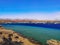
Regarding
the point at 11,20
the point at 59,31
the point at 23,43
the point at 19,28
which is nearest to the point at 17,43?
the point at 23,43

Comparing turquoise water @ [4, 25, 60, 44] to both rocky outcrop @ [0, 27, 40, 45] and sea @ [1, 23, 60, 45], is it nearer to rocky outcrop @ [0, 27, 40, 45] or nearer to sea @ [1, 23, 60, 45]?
sea @ [1, 23, 60, 45]

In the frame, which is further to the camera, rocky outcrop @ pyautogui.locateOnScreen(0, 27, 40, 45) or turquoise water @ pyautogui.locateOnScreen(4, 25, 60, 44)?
rocky outcrop @ pyautogui.locateOnScreen(0, 27, 40, 45)

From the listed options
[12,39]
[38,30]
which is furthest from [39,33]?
[12,39]

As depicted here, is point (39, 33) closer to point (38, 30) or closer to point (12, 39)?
point (38, 30)

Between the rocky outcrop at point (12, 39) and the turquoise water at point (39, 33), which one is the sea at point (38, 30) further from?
the rocky outcrop at point (12, 39)

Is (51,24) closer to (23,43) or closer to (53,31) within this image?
(53,31)

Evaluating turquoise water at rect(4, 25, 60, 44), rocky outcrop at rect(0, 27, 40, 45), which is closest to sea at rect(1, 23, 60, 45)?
turquoise water at rect(4, 25, 60, 44)

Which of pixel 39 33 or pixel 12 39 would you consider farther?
pixel 12 39
